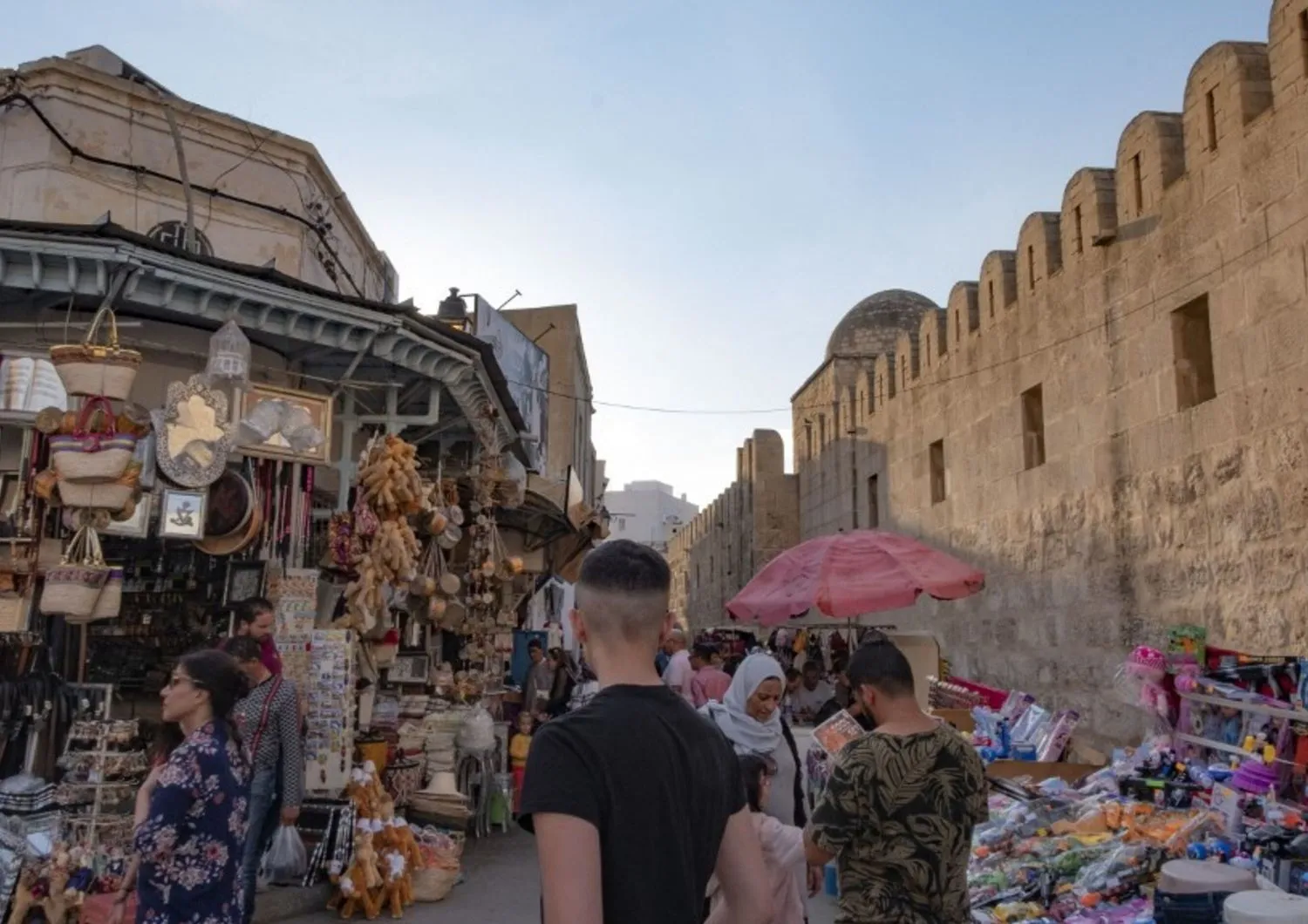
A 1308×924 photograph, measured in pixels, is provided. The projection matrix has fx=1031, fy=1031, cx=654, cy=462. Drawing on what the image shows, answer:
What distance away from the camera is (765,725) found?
3.92 metres

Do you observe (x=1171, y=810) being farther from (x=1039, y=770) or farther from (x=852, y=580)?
(x=852, y=580)

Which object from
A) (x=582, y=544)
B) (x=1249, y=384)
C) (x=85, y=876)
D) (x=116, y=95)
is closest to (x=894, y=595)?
(x=1249, y=384)

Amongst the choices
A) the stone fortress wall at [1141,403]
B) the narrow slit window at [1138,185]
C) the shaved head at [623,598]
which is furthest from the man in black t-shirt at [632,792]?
the narrow slit window at [1138,185]

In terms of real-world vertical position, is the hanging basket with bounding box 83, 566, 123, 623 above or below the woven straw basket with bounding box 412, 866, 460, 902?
above

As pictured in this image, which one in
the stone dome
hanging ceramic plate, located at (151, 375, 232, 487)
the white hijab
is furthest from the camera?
the stone dome

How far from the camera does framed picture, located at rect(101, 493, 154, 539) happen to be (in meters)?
5.94

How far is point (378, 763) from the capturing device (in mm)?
7000

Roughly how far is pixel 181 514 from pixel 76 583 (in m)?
0.76

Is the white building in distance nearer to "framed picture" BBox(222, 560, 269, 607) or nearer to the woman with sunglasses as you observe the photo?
"framed picture" BBox(222, 560, 269, 607)

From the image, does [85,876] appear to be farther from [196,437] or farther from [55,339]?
[55,339]

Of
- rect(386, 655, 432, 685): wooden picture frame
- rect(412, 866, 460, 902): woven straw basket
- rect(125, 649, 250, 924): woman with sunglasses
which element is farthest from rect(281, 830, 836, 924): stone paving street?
rect(125, 649, 250, 924): woman with sunglasses

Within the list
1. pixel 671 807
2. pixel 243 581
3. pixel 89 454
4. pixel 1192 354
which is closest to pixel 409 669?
pixel 243 581

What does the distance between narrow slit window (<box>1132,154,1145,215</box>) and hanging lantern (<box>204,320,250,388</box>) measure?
7.43m

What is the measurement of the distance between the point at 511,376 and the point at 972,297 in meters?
8.46
